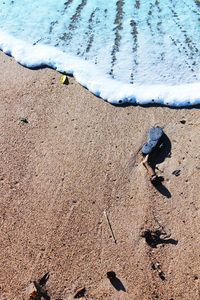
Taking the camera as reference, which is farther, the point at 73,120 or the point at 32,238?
the point at 73,120

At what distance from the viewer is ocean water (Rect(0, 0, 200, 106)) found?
12.7 feet

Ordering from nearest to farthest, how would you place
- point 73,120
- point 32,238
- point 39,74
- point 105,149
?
point 32,238 < point 105,149 < point 73,120 < point 39,74

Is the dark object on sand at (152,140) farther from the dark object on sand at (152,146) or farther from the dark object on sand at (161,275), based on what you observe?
the dark object on sand at (161,275)

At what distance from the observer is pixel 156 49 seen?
4.37 meters

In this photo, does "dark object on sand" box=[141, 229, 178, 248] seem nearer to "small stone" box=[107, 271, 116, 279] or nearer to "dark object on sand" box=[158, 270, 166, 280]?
"dark object on sand" box=[158, 270, 166, 280]

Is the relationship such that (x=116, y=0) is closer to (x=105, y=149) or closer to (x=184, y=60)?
(x=184, y=60)

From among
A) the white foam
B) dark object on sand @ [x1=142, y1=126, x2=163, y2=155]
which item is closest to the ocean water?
the white foam

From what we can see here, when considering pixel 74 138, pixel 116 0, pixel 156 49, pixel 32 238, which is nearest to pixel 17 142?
pixel 74 138

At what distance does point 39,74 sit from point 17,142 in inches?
35.6

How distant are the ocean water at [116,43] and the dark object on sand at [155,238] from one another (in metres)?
1.29

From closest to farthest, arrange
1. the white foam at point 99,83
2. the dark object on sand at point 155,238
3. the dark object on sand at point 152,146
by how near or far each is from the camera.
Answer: the dark object on sand at point 155,238, the dark object on sand at point 152,146, the white foam at point 99,83

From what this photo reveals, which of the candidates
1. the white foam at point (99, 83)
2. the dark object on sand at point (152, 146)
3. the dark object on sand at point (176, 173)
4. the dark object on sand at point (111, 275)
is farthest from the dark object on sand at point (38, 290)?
the white foam at point (99, 83)

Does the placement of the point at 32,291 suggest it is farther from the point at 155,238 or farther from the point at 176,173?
the point at 176,173

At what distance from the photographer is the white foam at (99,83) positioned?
12.1 feet
